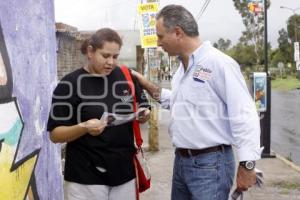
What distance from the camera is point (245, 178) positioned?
3.39m

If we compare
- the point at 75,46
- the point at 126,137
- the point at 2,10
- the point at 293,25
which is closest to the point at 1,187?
the point at 126,137

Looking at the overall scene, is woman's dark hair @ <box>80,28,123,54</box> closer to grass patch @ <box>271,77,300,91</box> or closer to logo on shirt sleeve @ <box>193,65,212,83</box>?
logo on shirt sleeve @ <box>193,65,212,83</box>

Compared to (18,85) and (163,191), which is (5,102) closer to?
(18,85)

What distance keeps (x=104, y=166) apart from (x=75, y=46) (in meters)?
6.97

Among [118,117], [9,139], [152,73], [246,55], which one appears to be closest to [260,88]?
[152,73]

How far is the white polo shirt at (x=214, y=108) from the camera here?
11.2ft

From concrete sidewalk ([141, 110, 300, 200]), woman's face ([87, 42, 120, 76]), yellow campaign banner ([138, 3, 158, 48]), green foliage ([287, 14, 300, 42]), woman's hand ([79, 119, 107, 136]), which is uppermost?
green foliage ([287, 14, 300, 42])

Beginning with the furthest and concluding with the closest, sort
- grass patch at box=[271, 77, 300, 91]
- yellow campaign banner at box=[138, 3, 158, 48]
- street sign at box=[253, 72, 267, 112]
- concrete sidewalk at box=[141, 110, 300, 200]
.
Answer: grass patch at box=[271, 77, 300, 91]
yellow campaign banner at box=[138, 3, 158, 48]
street sign at box=[253, 72, 267, 112]
concrete sidewalk at box=[141, 110, 300, 200]

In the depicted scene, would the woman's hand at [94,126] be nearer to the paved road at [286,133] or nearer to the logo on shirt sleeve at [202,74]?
the logo on shirt sleeve at [202,74]

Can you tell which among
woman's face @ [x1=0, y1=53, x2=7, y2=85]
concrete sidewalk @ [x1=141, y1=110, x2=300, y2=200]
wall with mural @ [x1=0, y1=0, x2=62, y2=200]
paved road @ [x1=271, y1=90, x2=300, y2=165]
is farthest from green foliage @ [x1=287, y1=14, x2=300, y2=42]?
woman's face @ [x1=0, y1=53, x2=7, y2=85]

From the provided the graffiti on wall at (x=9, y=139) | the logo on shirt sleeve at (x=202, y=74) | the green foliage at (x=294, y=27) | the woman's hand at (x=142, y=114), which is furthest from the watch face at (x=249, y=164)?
the green foliage at (x=294, y=27)

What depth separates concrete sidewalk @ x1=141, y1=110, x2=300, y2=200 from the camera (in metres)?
7.13

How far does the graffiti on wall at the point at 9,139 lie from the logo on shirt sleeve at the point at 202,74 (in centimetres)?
124

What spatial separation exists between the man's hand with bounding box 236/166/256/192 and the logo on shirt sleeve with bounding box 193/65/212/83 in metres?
0.60
